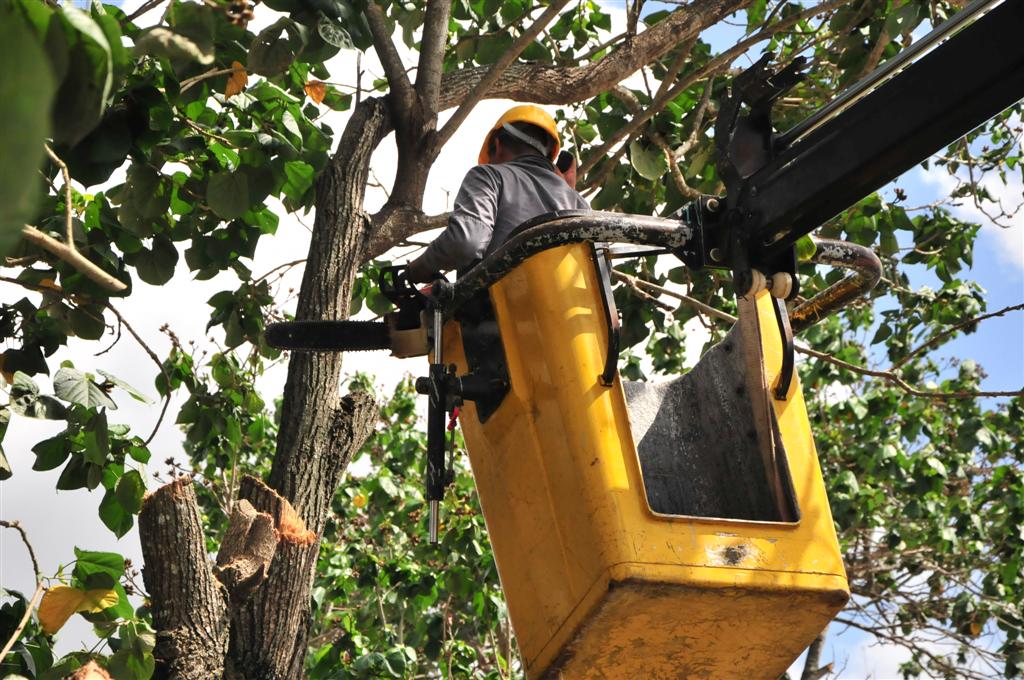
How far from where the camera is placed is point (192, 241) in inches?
175

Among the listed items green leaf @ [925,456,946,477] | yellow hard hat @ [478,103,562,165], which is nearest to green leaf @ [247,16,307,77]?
yellow hard hat @ [478,103,562,165]

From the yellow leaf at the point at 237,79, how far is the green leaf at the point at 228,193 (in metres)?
0.26

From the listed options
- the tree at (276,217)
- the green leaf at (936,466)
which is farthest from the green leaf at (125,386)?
the green leaf at (936,466)

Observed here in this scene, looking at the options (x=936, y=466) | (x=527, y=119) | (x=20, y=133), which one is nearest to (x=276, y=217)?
(x=527, y=119)

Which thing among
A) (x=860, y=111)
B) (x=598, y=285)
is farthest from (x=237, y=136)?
(x=860, y=111)

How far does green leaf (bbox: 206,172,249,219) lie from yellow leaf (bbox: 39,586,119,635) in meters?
1.20

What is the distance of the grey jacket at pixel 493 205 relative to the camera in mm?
3510

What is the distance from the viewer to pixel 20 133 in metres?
0.81

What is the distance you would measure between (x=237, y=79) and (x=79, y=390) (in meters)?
1.10

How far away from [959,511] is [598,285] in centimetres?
679

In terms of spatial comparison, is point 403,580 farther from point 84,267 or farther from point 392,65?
Answer: point 84,267

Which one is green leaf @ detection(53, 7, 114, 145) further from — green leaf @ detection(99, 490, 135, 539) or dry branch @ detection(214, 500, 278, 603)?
green leaf @ detection(99, 490, 135, 539)

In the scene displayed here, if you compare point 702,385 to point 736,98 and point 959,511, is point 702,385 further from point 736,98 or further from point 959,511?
point 959,511

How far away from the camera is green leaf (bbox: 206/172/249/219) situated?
3898mm
